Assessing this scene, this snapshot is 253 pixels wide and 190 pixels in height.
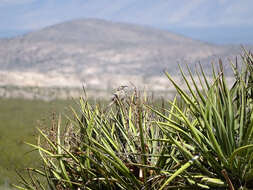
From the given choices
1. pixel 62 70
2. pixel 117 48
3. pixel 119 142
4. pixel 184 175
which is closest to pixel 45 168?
pixel 119 142

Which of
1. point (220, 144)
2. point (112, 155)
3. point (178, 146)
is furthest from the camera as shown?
point (112, 155)

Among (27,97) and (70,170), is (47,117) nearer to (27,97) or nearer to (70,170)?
(70,170)

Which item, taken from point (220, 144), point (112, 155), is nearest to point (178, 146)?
point (220, 144)

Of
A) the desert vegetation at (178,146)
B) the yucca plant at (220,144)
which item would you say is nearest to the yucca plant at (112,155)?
the desert vegetation at (178,146)

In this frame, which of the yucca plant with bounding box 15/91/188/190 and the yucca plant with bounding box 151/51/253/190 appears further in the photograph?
the yucca plant with bounding box 15/91/188/190

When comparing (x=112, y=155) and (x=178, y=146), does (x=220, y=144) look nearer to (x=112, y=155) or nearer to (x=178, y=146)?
(x=178, y=146)

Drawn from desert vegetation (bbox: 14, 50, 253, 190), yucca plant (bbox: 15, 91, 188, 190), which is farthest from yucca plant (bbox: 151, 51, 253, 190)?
yucca plant (bbox: 15, 91, 188, 190)

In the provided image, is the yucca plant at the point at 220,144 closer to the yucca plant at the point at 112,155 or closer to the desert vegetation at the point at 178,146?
the desert vegetation at the point at 178,146

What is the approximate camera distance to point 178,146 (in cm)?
239

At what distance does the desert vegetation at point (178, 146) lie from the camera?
2.46m

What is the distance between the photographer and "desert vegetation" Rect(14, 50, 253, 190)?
8.09ft

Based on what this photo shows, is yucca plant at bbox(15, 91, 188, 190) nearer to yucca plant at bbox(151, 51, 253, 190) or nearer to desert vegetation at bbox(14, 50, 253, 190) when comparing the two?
desert vegetation at bbox(14, 50, 253, 190)

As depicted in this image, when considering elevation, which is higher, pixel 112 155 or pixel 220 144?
pixel 220 144

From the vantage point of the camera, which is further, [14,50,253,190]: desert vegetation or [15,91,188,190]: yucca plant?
[15,91,188,190]: yucca plant
